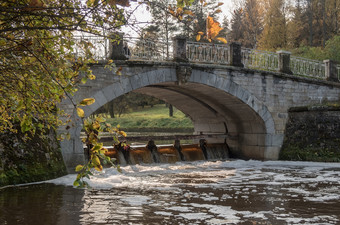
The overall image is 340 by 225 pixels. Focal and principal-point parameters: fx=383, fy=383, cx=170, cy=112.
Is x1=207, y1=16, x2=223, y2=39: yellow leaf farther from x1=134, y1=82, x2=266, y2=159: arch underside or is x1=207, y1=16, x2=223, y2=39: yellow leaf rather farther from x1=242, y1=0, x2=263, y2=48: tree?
x1=242, y1=0, x2=263, y2=48: tree

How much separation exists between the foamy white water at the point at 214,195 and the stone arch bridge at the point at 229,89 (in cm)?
234

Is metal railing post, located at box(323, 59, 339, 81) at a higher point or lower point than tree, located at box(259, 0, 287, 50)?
lower

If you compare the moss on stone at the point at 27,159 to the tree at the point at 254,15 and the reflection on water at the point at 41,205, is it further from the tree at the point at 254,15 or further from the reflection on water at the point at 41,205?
the tree at the point at 254,15

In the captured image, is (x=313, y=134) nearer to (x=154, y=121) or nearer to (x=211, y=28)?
(x=211, y=28)

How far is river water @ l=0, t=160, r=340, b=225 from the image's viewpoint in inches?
243

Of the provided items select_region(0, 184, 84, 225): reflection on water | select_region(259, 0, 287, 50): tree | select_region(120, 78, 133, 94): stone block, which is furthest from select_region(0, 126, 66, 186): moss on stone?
select_region(259, 0, 287, 50): tree

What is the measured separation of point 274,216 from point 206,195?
6.72 ft

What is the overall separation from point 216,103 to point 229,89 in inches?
102

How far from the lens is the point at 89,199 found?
766 cm

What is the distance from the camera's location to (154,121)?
39.7 m

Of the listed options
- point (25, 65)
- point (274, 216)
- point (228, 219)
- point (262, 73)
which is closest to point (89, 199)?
point (228, 219)

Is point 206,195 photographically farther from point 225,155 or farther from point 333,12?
point 333,12

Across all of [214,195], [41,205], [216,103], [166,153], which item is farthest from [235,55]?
[41,205]

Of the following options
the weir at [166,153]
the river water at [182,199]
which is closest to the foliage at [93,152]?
the river water at [182,199]
